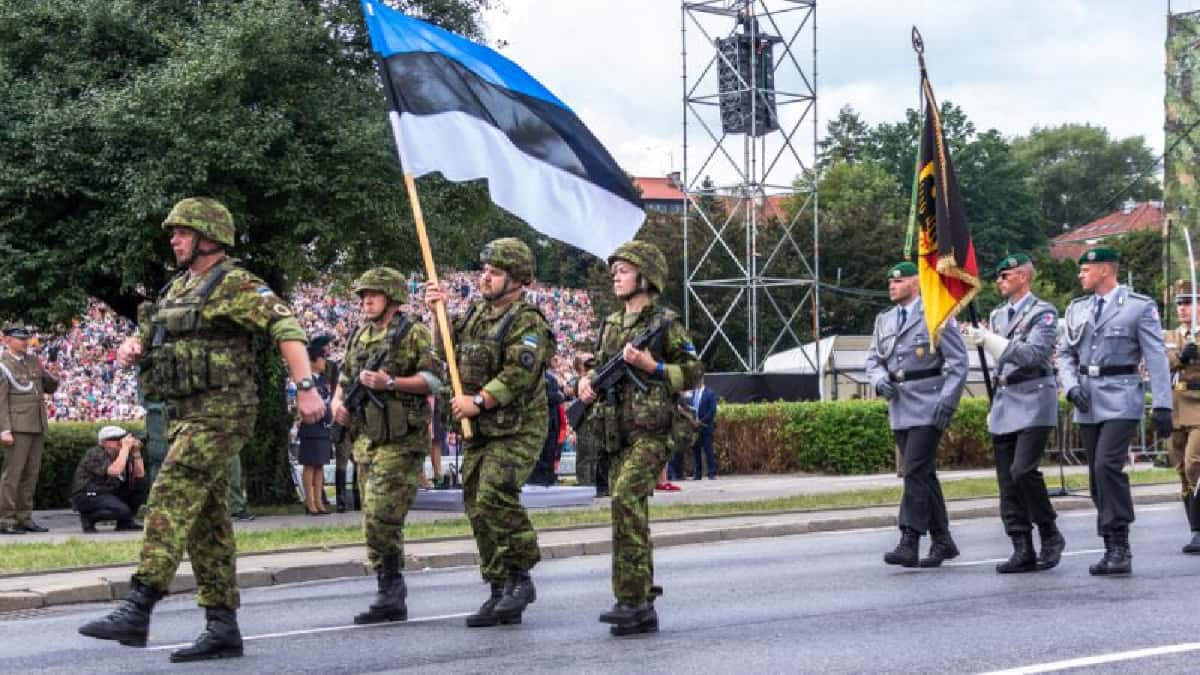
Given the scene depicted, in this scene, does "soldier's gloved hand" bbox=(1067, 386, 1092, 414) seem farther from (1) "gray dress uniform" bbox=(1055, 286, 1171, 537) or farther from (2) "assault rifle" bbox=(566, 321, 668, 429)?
(2) "assault rifle" bbox=(566, 321, 668, 429)

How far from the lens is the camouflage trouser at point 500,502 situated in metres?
9.45

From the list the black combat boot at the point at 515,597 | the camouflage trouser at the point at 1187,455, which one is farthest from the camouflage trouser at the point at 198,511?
the camouflage trouser at the point at 1187,455

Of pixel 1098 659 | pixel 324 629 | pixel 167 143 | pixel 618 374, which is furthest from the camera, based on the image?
pixel 167 143

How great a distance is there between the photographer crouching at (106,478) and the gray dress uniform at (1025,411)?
9167 millimetres

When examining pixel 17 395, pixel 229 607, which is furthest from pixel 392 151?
pixel 229 607

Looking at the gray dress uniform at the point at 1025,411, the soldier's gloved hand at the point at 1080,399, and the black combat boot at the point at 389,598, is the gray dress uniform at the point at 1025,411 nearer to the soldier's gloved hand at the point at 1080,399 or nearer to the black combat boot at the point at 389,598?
the soldier's gloved hand at the point at 1080,399

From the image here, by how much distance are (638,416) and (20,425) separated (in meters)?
10.8

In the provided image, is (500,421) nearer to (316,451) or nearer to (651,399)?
(651,399)

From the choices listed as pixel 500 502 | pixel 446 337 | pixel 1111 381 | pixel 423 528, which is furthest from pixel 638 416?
pixel 423 528

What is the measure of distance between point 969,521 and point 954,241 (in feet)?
20.2

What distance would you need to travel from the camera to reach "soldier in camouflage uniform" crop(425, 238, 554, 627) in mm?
9453

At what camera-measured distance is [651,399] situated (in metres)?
9.13

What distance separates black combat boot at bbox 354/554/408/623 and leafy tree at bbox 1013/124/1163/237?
431 feet

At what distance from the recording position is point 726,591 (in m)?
11.2
